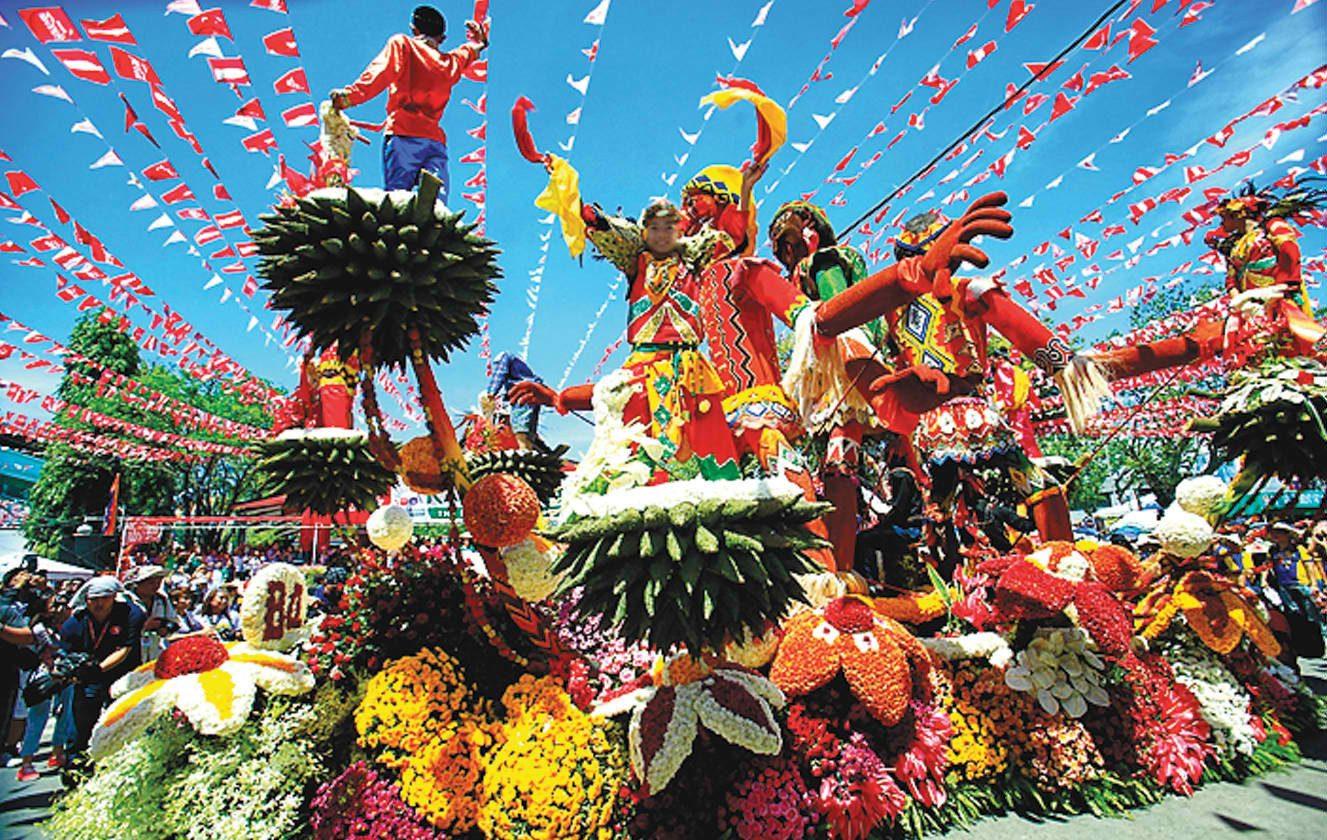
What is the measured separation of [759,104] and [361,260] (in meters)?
2.19

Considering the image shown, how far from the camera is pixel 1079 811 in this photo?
3527 millimetres

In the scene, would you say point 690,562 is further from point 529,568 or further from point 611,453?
point 529,568

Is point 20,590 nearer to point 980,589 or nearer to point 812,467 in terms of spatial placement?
point 812,467

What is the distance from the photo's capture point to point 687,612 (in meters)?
2.43

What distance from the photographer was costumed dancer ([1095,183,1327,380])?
2.93m

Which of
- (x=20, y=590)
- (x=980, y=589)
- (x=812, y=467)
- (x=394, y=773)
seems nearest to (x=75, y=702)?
(x=20, y=590)

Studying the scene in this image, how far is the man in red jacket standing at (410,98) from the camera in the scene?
350 cm

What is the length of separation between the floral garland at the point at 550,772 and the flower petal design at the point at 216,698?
3.90 ft

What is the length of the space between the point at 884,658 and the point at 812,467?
1.65 meters

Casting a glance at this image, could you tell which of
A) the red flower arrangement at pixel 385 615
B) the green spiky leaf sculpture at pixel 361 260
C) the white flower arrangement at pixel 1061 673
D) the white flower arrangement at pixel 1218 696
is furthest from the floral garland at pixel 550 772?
the white flower arrangement at pixel 1218 696

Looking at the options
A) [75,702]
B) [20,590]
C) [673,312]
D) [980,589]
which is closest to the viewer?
[673,312]

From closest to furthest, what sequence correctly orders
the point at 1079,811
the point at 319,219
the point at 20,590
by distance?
the point at 319,219, the point at 1079,811, the point at 20,590

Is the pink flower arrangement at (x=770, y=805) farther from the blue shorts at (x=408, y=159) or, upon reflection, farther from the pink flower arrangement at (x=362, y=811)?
the blue shorts at (x=408, y=159)

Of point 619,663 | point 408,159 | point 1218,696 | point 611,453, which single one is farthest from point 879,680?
point 408,159
